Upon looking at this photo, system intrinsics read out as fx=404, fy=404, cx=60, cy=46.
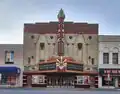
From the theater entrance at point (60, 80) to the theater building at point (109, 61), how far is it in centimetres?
580

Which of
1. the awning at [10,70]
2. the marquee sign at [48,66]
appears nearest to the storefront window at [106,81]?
the marquee sign at [48,66]

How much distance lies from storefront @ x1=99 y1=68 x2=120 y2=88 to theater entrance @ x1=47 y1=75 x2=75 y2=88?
18.2 feet

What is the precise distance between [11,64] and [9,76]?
7.81ft

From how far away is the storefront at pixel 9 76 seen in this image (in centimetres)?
7750

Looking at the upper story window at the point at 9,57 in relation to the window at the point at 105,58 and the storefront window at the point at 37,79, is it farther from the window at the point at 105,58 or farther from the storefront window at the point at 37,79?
the window at the point at 105,58

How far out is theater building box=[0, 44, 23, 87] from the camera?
7794 centimetres

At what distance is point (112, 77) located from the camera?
3027 inches

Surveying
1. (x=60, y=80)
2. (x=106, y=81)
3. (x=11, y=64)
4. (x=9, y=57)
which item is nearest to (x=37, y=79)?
→ (x=60, y=80)

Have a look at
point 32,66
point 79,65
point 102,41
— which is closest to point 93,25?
point 102,41

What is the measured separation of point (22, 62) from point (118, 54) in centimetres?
1863

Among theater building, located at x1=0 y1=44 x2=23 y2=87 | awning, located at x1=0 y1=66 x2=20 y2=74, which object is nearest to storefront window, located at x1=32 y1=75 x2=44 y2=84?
theater building, located at x1=0 y1=44 x2=23 y2=87

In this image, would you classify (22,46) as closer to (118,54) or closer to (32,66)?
(32,66)

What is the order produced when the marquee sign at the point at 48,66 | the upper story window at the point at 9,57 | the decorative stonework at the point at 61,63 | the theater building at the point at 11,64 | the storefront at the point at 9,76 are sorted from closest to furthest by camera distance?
the decorative stonework at the point at 61,63 → the marquee sign at the point at 48,66 → the storefront at the point at 9,76 → the theater building at the point at 11,64 → the upper story window at the point at 9,57

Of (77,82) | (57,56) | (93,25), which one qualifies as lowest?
(77,82)
